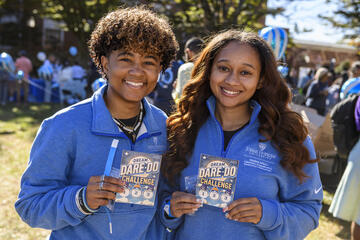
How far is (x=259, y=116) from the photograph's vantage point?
180cm

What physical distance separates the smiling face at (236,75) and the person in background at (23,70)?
34.5 feet

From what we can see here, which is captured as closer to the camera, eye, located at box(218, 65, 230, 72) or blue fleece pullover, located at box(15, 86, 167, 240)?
blue fleece pullover, located at box(15, 86, 167, 240)

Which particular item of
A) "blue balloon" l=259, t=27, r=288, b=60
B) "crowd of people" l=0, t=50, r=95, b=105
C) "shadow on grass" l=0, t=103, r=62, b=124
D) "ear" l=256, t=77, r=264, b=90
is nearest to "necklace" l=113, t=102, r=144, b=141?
"ear" l=256, t=77, r=264, b=90

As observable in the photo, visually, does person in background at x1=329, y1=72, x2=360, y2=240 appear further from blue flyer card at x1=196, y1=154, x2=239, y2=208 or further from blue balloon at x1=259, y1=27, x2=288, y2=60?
blue flyer card at x1=196, y1=154, x2=239, y2=208

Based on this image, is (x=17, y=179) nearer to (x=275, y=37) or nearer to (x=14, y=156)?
(x=14, y=156)

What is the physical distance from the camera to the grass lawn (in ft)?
12.5

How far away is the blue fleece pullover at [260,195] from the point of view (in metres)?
1.59

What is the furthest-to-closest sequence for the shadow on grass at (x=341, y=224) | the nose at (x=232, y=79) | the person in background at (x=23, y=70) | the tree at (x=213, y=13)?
the tree at (x=213, y=13)
the person in background at (x=23, y=70)
the shadow on grass at (x=341, y=224)
the nose at (x=232, y=79)

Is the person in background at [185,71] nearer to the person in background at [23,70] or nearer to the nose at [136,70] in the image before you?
the nose at [136,70]

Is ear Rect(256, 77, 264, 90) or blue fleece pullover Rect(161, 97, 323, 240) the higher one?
ear Rect(256, 77, 264, 90)

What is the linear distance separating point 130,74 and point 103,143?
1.17 ft

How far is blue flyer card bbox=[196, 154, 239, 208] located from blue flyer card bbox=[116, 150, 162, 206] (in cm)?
22

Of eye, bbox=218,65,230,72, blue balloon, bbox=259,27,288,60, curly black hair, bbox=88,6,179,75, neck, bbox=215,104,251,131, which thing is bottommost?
neck, bbox=215,104,251,131

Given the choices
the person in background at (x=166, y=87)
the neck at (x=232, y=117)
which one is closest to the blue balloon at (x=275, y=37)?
the person in background at (x=166, y=87)
